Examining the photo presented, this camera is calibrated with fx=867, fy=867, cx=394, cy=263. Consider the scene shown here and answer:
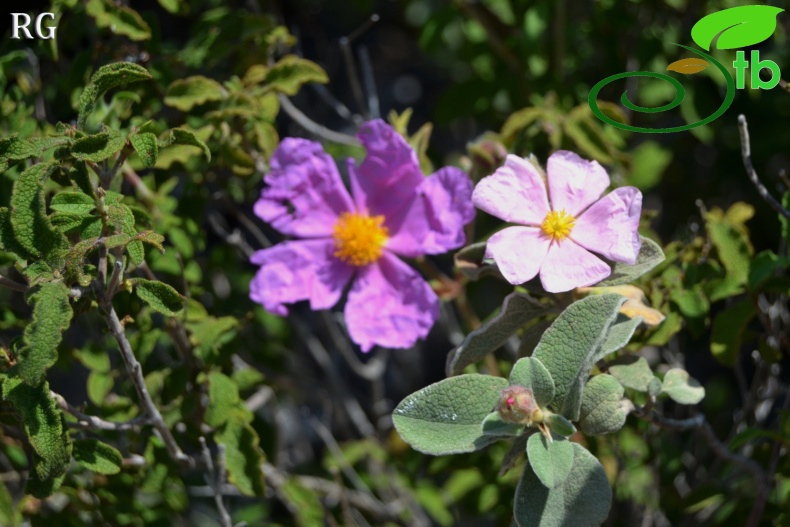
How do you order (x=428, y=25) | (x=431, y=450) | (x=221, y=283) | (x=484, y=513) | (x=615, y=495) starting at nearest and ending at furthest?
(x=431, y=450) < (x=615, y=495) < (x=484, y=513) < (x=428, y=25) < (x=221, y=283)

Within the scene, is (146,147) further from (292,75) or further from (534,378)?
(534,378)

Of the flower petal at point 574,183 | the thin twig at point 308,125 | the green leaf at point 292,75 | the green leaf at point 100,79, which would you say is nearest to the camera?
the green leaf at point 100,79

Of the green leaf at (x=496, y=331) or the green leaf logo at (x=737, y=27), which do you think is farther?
the green leaf logo at (x=737, y=27)

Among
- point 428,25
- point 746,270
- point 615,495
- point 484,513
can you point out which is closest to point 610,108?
point 746,270

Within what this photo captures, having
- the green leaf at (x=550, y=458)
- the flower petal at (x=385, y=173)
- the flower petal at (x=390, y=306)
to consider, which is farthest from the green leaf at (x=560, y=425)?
the flower petal at (x=385, y=173)

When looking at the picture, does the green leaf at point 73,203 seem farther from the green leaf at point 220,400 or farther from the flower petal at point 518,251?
the flower petal at point 518,251

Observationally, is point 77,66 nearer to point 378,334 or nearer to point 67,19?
point 67,19
